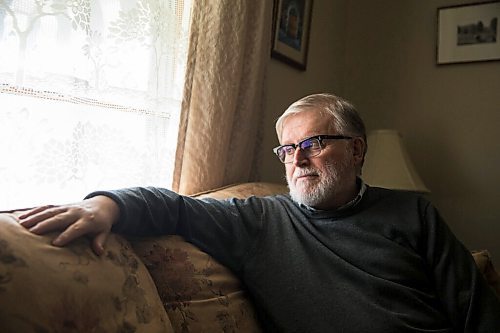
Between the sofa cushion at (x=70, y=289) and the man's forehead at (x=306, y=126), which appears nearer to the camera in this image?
the sofa cushion at (x=70, y=289)

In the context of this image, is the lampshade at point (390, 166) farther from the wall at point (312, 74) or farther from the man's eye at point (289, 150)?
the man's eye at point (289, 150)

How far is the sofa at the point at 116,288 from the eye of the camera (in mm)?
751

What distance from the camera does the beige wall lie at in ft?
8.42

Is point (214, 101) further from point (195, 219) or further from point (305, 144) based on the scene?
point (195, 219)

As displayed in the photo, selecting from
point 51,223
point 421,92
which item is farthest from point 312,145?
point 421,92

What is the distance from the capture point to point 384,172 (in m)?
2.37

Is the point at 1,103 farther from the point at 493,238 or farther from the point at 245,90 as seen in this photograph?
the point at 493,238

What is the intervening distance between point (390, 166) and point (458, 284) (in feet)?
3.72

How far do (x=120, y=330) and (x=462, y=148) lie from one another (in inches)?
90.8

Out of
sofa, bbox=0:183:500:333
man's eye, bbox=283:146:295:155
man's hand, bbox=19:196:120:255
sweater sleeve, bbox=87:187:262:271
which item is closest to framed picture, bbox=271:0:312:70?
man's eye, bbox=283:146:295:155

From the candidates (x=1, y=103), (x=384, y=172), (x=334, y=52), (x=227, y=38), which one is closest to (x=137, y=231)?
(x=1, y=103)

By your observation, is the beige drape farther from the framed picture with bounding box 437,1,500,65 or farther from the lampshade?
the framed picture with bounding box 437,1,500,65

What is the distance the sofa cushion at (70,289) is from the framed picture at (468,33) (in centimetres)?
233

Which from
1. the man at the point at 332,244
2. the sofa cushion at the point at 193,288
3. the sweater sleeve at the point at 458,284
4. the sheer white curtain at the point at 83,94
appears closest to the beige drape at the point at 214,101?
Answer: the sheer white curtain at the point at 83,94
